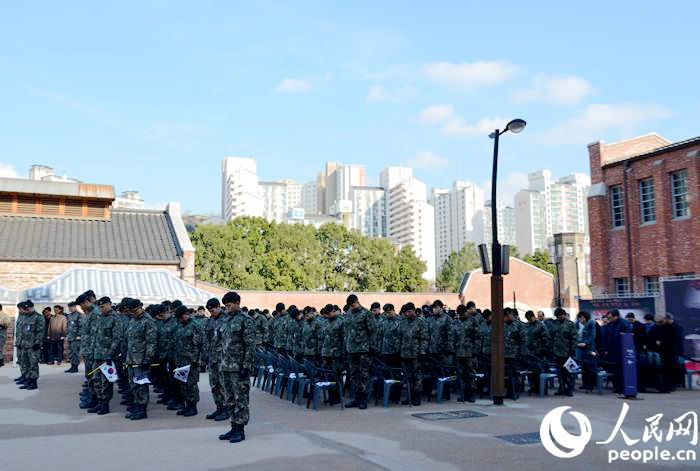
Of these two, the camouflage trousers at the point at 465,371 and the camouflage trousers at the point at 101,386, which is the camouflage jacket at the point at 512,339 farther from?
the camouflage trousers at the point at 101,386

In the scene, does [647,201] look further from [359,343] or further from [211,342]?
[211,342]

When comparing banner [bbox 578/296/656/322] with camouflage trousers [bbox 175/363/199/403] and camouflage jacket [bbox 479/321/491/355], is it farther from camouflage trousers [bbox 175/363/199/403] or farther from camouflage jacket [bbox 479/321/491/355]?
camouflage trousers [bbox 175/363/199/403]

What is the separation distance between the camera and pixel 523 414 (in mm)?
11086

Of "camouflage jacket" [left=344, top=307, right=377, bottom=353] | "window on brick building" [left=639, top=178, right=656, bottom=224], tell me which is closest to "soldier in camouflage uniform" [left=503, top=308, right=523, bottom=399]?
"camouflage jacket" [left=344, top=307, right=377, bottom=353]

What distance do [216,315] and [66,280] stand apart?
13.9 meters

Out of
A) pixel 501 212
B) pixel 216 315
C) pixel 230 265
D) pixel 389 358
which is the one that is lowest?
pixel 389 358

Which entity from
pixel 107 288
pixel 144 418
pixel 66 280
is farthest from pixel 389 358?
pixel 66 280

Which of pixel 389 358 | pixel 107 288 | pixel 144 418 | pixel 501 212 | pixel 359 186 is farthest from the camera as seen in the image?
pixel 359 186

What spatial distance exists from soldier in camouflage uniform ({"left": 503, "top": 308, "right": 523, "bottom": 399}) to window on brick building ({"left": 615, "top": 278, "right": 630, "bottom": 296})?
16.9m

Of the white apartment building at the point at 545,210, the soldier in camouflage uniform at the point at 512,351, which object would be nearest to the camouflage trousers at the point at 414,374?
the soldier in camouflage uniform at the point at 512,351

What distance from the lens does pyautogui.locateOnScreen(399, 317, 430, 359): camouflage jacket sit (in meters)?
12.4

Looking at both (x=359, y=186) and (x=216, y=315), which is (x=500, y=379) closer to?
(x=216, y=315)

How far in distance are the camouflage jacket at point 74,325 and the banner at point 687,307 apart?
17727mm

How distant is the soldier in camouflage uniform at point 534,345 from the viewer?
14.3 metres
